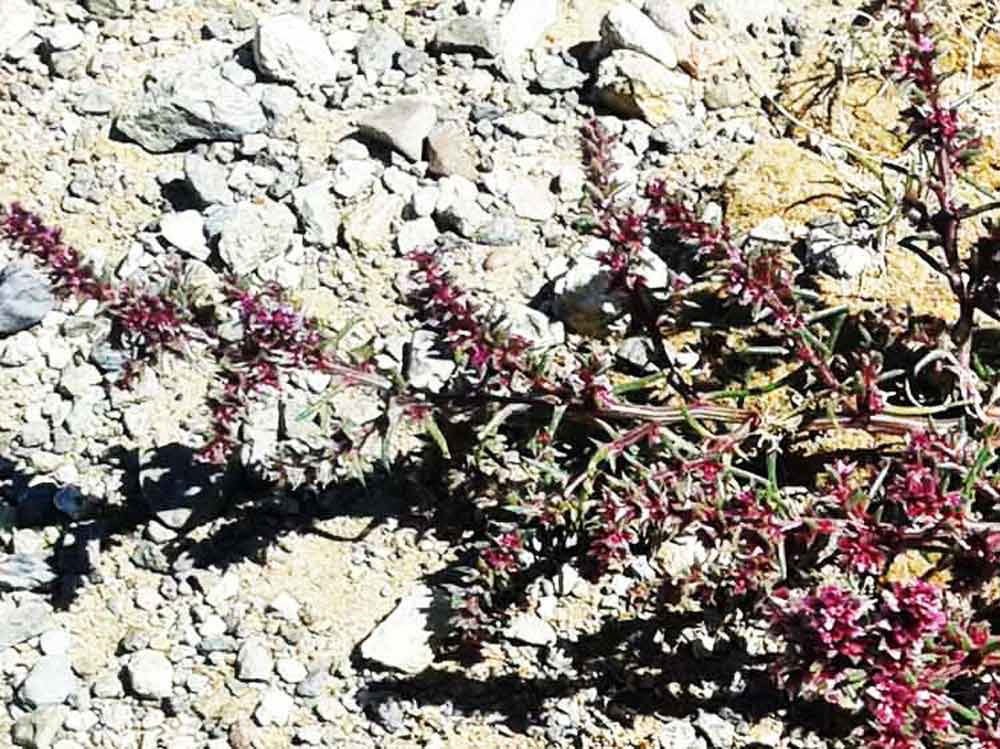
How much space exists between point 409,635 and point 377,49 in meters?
2.14

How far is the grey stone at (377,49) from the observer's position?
207 inches

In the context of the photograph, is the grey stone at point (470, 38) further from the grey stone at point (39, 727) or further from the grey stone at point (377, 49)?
the grey stone at point (39, 727)

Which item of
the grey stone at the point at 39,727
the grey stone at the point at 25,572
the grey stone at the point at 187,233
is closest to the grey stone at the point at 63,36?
the grey stone at the point at 187,233

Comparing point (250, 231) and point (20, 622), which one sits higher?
point (250, 231)

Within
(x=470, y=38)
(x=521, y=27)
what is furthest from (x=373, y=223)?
(x=521, y=27)

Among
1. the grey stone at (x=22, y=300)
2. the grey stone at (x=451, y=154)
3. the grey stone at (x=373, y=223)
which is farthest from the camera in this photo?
the grey stone at (x=451, y=154)

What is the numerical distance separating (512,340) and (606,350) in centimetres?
71

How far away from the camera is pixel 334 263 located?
4824 millimetres

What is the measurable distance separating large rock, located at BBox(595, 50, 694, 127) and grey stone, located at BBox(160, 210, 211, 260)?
4.50ft

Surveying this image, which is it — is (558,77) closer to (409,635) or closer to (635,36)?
(635,36)

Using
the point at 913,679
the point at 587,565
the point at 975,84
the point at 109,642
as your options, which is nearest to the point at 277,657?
the point at 109,642

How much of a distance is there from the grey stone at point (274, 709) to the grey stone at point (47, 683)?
1.71ft

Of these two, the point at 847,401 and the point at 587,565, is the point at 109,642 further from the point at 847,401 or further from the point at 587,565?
the point at 847,401

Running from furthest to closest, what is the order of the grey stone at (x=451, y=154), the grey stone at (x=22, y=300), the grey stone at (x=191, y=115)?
the grey stone at (x=191, y=115) → the grey stone at (x=451, y=154) → the grey stone at (x=22, y=300)
